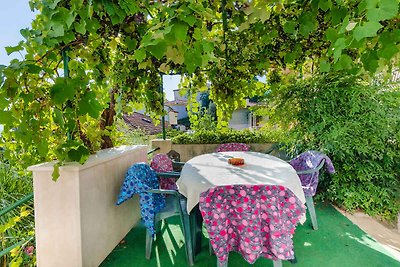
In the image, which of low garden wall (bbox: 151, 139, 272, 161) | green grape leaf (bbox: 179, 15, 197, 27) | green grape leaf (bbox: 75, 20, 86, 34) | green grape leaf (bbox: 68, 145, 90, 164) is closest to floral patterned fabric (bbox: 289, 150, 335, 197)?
low garden wall (bbox: 151, 139, 272, 161)

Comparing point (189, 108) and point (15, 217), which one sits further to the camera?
point (189, 108)

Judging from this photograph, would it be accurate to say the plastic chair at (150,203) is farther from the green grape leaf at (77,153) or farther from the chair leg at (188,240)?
the green grape leaf at (77,153)

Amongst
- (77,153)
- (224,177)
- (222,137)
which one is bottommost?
(224,177)

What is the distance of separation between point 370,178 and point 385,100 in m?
1.15

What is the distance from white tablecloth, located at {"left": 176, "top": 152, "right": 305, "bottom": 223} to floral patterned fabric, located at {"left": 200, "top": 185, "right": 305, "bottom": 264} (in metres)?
0.06

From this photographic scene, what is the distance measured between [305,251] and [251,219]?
112 cm

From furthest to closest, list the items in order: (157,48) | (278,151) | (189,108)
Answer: (189,108)
(278,151)
(157,48)

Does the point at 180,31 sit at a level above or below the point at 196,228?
above

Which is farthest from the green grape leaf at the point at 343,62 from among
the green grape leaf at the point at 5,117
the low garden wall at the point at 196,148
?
the low garden wall at the point at 196,148

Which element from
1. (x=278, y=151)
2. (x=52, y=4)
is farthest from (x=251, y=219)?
(x=278, y=151)

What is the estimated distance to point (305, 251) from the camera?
262cm

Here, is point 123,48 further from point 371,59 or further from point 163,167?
point 371,59

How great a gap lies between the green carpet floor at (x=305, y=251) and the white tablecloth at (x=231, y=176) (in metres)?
0.75

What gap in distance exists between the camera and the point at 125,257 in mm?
2598
